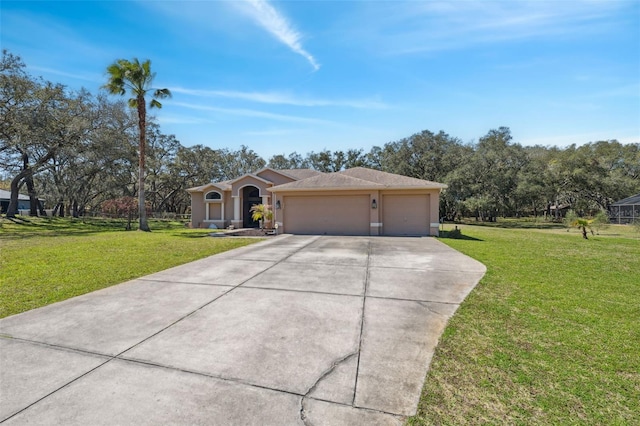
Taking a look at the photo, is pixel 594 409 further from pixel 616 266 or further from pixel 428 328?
pixel 616 266

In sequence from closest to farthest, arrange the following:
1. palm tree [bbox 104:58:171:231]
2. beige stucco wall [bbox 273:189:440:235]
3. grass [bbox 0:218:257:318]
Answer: grass [bbox 0:218:257:318] < beige stucco wall [bbox 273:189:440:235] < palm tree [bbox 104:58:171:231]

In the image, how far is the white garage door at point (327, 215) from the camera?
630 inches

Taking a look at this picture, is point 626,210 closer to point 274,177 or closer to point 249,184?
point 274,177

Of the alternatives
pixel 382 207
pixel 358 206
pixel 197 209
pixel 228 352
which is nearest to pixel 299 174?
pixel 197 209

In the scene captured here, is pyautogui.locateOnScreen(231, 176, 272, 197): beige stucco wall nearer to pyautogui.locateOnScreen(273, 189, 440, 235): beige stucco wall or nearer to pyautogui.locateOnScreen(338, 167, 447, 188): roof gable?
pyautogui.locateOnScreen(273, 189, 440, 235): beige stucco wall

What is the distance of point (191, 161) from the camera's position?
4112 centimetres

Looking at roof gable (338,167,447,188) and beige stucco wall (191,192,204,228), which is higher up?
roof gable (338,167,447,188)

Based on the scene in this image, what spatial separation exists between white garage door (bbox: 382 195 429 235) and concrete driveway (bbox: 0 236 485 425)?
32.5 ft

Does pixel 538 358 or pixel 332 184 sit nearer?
pixel 538 358

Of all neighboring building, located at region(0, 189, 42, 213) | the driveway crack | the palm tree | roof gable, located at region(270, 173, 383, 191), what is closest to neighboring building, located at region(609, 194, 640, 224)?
roof gable, located at region(270, 173, 383, 191)

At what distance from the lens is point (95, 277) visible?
6.43 metres

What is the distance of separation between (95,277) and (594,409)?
822cm

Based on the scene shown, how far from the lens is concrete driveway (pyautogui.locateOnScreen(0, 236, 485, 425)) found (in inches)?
91.1

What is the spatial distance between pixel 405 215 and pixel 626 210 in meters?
33.5
